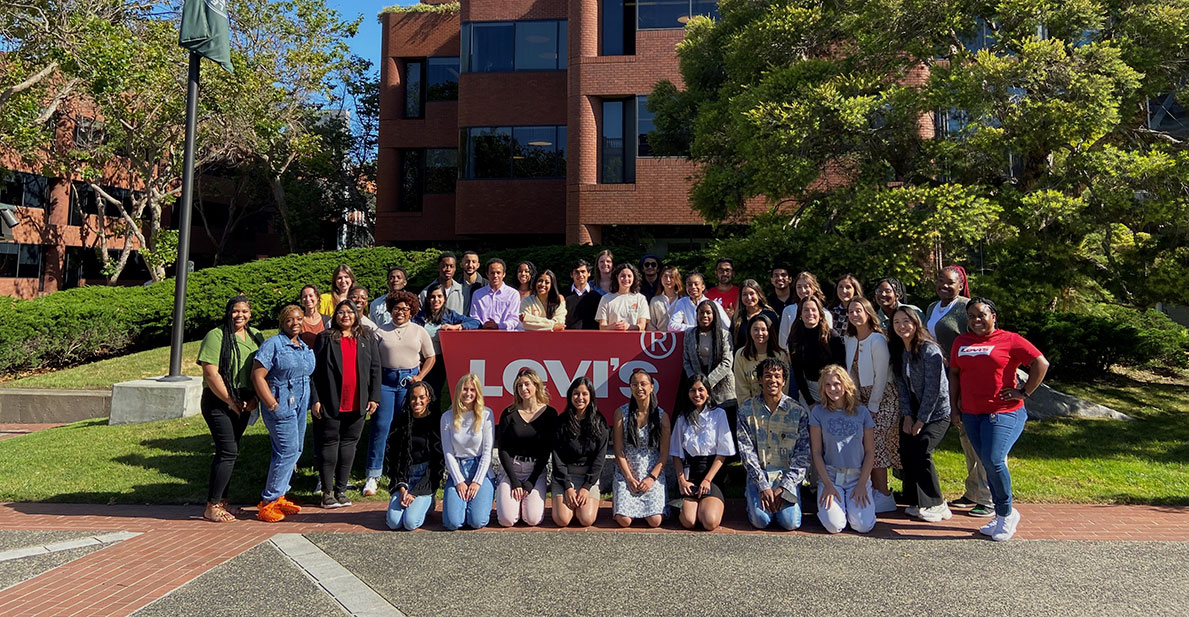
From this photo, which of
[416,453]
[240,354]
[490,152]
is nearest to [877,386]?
[416,453]

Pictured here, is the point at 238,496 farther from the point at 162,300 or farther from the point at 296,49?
the point at 296,49

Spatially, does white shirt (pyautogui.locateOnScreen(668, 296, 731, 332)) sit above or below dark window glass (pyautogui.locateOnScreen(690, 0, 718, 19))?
below

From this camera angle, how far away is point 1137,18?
9.84 metres

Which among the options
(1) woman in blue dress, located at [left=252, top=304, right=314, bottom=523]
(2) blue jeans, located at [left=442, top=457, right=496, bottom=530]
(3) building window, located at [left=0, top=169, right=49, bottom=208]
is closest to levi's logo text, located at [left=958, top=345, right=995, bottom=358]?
(2) blue jeans, located at [left=442, top=457, right=496, bottom=530]

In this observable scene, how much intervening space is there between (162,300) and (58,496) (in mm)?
10614

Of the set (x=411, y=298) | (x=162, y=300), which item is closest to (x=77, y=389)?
(x=162, y=300)

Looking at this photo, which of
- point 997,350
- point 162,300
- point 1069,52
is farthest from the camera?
point 162,300

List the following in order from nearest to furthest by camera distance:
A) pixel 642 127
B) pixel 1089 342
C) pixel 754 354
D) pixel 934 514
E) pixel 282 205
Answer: pixel 934 514, pixel 754 354, pixel 1089 342, pixel 642 127, pixel 282 205

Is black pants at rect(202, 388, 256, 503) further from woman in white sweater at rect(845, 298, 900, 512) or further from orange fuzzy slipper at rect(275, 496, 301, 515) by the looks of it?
woman in white sweater at rect(845, 298, 900, 512)

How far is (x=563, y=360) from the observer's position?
7203mm

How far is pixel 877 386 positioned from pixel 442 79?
2303 centimetres

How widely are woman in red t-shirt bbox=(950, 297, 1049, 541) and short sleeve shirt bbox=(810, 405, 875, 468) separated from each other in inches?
29.9

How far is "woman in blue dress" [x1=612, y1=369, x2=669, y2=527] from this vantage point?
5.88 m

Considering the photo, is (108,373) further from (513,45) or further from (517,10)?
(517,10)
